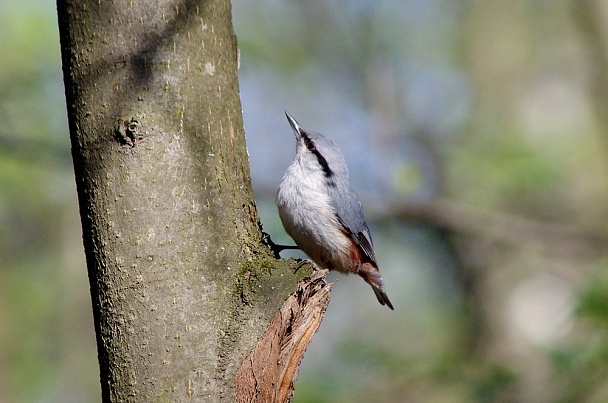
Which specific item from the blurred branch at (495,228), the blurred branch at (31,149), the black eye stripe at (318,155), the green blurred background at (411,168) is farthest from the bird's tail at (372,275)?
the blurred branch at (31,149)

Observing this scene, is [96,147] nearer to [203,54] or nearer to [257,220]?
[203,54]

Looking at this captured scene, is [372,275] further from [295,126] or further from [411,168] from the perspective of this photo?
[411,168]

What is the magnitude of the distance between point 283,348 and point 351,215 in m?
2.29

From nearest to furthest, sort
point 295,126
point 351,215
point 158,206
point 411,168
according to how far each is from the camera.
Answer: point 158,206 → point 351,215 → point 295,126 → point 411,168

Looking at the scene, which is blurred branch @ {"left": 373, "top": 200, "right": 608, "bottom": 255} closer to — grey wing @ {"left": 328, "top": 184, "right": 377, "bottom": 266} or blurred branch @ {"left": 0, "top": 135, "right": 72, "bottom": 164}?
grey wing @ {"left": 328, "top": 184, "right": 377, "bottom": 266}

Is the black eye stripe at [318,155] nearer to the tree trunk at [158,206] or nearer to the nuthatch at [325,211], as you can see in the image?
the nuthatch at [325,211]

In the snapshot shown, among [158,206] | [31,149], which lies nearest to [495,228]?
[31,149]

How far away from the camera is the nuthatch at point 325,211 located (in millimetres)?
4137

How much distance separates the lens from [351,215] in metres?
4.35

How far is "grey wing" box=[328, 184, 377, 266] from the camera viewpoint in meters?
4.29

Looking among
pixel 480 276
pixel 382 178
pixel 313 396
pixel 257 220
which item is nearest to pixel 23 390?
pixel 313 396

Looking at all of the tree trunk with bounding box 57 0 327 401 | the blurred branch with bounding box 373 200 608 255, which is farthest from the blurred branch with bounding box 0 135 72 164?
the tree trunk with bounding box 57 0 327 401

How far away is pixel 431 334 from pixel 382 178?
7821 millimetres

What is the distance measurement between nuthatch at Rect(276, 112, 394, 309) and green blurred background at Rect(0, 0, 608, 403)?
111cm
